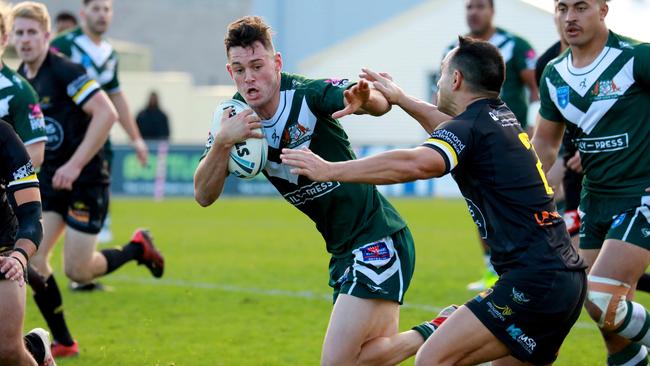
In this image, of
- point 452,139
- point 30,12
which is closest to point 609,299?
point 452,139

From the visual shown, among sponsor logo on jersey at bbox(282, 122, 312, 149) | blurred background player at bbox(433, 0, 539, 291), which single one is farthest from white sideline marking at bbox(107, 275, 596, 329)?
sponsor logo on jersey at bbox(282, 122, 312, 149)

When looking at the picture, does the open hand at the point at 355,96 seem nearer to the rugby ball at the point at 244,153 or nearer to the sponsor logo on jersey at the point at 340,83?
the sponsor logo on jersey at the point at 340,83

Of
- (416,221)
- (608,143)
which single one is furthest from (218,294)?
(416,221)

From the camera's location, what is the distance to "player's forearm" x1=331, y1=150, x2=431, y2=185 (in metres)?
4.98

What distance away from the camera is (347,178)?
16.4ft

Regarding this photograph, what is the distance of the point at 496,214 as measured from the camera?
5.23 metres

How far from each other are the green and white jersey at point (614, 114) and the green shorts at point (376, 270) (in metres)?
1.45

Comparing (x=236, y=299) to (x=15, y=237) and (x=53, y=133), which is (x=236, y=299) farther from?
(x=15, y=237)

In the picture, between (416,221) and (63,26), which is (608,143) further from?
(416,221)

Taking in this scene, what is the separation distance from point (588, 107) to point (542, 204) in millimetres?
1599

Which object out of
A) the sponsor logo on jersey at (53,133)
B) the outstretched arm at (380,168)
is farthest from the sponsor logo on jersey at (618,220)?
the sponsor logo on jersey at (53,133)

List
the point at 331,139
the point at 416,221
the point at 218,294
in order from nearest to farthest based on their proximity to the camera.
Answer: the point at 331,139, the point at 218,294, the point at 416,221

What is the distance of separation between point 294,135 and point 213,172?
51 cm

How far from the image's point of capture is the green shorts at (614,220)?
639 centimetres
